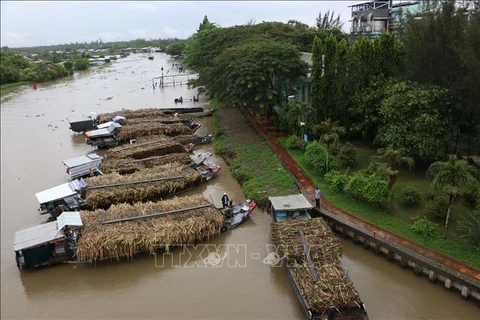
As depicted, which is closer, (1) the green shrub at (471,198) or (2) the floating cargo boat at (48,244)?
(2) the floating cargo boat at (48,244)

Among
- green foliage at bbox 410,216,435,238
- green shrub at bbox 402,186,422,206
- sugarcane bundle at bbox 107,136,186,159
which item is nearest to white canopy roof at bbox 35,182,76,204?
sugarcane bundle at bbox 107,136,186,159

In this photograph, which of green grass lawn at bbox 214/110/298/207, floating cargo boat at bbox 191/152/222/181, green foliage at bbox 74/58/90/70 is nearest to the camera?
green grass lawn at bbox 214/110/298/207

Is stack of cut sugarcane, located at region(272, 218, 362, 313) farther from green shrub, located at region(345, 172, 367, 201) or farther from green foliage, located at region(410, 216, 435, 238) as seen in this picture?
green foliage, located at region(410, 216, 435, 238)

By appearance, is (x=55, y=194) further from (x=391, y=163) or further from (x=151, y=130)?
(x=391, y=163)

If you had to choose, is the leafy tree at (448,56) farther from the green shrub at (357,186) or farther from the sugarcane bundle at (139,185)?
the sugarcane bundle at (139,185)

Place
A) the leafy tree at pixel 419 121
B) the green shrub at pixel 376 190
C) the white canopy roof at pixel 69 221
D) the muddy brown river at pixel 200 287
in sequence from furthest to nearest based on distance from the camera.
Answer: the leafy tree at pixel 419 121, the green shrub at pixel 376 190, the white canopy roof at pixel 69 221, the muddy brown river at pixel 200 287

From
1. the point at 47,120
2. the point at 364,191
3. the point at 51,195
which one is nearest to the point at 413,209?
the point at 364,191

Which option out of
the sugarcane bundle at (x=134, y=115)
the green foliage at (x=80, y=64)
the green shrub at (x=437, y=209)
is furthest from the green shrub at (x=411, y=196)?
the green foliage at (x=80, y=64)
